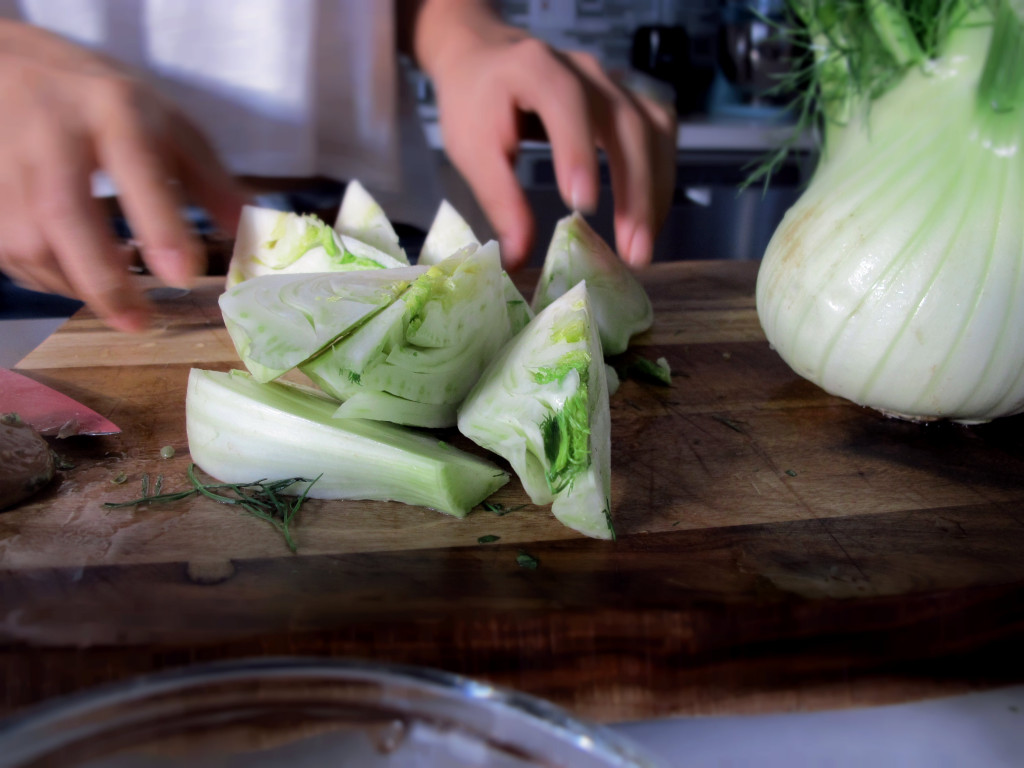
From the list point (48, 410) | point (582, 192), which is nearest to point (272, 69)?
point (582, 192)

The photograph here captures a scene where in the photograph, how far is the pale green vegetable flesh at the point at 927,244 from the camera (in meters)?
1.11

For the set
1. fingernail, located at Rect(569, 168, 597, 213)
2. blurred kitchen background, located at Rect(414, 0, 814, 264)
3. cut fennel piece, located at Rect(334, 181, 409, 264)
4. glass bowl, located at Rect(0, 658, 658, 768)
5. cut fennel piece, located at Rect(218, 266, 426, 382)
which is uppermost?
glass bowl, located at Rect(0, 658, 658, 768)

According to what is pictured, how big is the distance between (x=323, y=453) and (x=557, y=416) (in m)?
0.31

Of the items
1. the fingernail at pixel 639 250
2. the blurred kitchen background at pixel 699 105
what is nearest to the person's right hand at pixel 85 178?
the fingernail at pixel 639 250

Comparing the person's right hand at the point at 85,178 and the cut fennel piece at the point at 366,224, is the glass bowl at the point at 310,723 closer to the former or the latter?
the person's right hand at the point at 85,178

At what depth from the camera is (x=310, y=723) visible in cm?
43

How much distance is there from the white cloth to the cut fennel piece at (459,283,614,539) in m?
1.60

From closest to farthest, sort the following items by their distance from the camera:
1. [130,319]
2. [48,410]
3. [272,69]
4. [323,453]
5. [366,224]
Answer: [323,453] → [48,410] → [130,319] → [366,224] → [272,69]

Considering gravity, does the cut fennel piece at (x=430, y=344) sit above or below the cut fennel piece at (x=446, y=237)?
above

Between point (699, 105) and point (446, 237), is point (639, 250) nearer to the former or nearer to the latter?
point (446, 237)

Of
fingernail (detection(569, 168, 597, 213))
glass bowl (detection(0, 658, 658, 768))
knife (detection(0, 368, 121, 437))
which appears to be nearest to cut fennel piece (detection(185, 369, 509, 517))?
knife (detection(0, 368, 121, 437))

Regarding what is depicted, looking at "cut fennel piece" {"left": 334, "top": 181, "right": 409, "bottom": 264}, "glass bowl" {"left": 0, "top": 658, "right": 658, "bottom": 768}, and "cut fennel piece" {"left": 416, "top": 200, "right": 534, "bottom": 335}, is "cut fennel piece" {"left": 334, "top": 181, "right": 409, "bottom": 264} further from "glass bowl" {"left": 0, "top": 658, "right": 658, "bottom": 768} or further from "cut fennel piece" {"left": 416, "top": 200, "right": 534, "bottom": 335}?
"glass bowl" {"left": 0, "top": 658, "right": 658, "bottom": 768}

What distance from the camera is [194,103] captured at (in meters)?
2.34

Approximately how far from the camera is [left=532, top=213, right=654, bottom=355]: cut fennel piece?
153 centimetres
